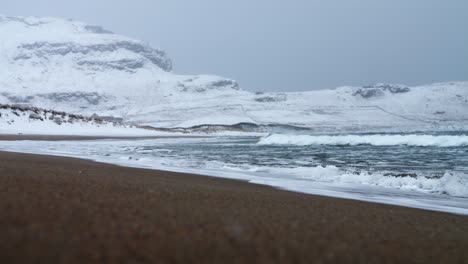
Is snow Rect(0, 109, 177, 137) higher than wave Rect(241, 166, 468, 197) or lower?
higher

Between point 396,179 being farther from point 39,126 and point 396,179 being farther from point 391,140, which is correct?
point 39,126

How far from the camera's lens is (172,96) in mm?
118312

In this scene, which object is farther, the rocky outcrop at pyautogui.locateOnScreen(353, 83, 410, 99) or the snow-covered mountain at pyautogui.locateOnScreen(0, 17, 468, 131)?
the rocky outcrop at pyautogui.locateOnScreen(353, 83, 410, 99)

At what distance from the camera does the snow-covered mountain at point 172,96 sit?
10069 cm

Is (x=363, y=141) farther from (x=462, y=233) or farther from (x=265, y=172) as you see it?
(x=462, y=233)

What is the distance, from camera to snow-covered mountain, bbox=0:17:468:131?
101 meters

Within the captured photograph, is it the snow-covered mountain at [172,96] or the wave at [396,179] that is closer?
the wave at [396,179]

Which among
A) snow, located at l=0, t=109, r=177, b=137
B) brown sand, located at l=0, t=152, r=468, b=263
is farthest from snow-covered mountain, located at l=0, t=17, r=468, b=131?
brown sand, located at l=0, t=152, r=468, b=263

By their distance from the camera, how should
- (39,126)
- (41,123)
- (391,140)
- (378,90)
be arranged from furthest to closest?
(378,90) < (41,123) < (39,126) < (391,140)

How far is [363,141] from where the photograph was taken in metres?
27.6

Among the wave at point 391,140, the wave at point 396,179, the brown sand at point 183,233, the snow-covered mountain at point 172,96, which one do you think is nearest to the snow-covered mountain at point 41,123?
the wave at point 391,140

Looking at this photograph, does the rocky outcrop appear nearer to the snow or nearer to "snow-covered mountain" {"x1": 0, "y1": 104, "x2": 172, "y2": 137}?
"snow-covered mountain" {"x1": 0, "y1": 104, "x2": 172, "y2": 137}

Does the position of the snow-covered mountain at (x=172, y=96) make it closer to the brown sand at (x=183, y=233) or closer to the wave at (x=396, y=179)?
the wave at (x=396, y=179)

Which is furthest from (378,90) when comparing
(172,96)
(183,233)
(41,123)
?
(183,233)
